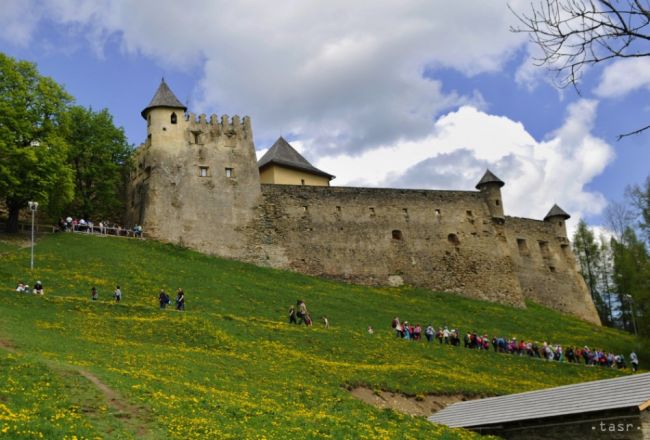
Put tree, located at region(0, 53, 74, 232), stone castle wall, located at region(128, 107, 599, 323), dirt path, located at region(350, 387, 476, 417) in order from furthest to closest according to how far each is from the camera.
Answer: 1. stone castle wall, located at region(128, 107, 599, 323)
2. tree, located at region(0, 53, 74, 232)
3. dirt path, located at region(350, 387, 476, 417)

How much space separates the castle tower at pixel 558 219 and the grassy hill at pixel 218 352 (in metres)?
15.3

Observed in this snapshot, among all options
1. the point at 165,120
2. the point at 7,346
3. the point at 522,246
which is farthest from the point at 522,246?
the point at 7,346

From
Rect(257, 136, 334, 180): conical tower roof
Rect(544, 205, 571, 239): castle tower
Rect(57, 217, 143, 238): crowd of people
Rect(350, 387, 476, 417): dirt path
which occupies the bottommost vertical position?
Rect(350, 387, 476, 417): dirt path

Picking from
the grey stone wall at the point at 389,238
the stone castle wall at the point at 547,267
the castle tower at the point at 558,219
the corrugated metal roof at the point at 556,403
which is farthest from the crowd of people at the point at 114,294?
the castle tower at the point at 558,219

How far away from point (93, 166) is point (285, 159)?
1730 cm

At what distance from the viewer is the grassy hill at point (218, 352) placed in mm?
17516

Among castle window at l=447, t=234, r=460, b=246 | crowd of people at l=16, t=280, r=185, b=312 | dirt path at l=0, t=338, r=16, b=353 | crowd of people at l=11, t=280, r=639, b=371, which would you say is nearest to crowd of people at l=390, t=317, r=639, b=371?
crowd of people at l=11, t=280, r=639, b=371

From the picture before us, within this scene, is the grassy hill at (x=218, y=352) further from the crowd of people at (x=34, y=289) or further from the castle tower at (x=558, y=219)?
the castle tower at (x=558, y=219)

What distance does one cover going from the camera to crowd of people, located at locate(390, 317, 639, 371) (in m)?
38.7

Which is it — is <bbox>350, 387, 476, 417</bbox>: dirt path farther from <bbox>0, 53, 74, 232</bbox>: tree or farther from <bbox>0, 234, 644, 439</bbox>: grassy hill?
<bbox>0, 53, 74, 232</bbox>: tree

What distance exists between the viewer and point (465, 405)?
78.7 ft

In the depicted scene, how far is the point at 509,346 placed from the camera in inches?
1569

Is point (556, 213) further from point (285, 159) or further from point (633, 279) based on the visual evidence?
point (285, 159)

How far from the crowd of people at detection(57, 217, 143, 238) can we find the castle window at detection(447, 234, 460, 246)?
82.6ft
